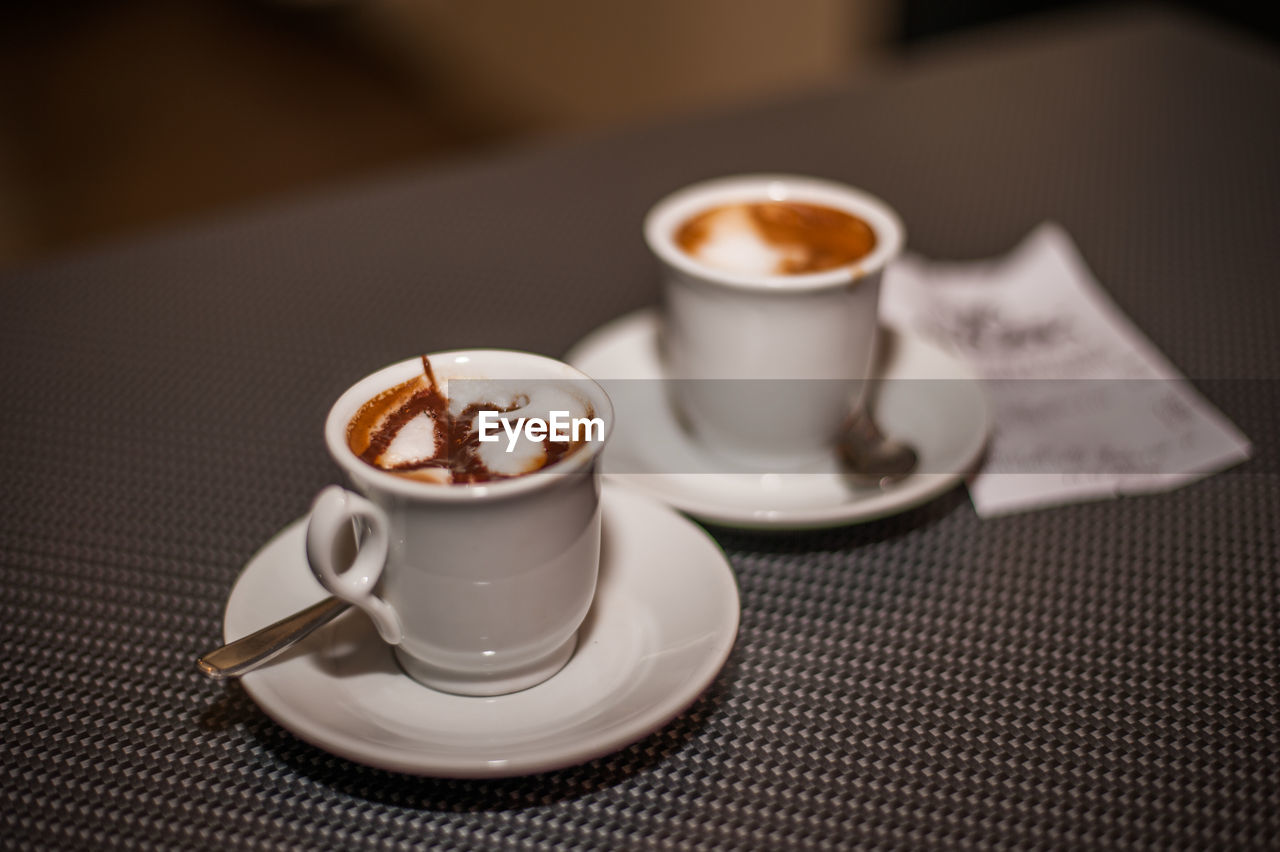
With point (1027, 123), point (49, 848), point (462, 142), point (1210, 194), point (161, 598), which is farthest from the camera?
point (462, 142)

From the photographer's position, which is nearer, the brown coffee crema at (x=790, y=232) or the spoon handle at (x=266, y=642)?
the spoon handle at (x=266, y=642)

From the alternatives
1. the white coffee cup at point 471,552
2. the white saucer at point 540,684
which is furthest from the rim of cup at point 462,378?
the white saucer at point 540,684

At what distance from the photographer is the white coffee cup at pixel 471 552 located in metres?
0.44

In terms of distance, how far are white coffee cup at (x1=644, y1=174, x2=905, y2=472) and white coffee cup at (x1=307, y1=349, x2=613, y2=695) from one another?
0.18 meters

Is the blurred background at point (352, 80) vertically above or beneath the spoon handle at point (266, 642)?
beneath

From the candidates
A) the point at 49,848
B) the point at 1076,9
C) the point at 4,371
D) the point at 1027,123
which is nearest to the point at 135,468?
the point at 4,371

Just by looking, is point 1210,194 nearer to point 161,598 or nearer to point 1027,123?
point 1027,123

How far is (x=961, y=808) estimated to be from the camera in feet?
1.50

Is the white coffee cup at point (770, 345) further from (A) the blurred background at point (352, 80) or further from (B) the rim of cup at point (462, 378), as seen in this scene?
(A) the blurred background at point (352, 80)

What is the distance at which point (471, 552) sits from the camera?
453mm

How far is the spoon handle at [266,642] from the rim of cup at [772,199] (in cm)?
29

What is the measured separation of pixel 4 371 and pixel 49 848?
0.45 meters

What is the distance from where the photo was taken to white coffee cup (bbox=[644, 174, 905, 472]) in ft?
2.10

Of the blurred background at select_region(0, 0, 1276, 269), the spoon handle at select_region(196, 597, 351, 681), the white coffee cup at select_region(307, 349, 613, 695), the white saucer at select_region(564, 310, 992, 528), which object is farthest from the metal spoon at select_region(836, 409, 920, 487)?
the blurred background at select_region(0, 0, 1276, 269)
